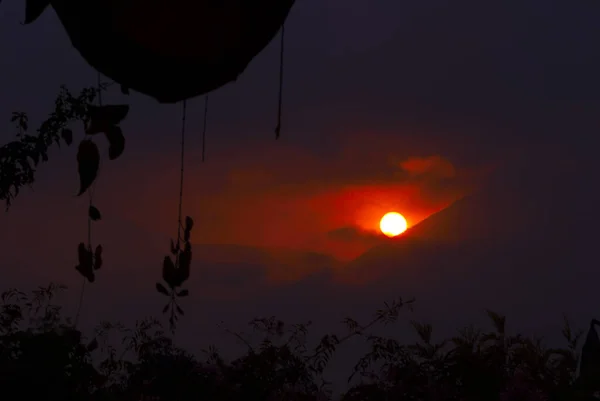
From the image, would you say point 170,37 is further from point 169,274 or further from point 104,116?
point 169,274

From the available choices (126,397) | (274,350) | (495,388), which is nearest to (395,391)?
(495,388)

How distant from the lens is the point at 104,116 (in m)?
0.92

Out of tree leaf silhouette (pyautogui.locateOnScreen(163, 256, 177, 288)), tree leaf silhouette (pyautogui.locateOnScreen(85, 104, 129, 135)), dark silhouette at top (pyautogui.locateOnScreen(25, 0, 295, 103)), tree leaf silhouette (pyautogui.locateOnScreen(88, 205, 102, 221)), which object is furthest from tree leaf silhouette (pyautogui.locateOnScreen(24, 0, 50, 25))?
tree leaf silhouette (pyautogui.locateOnScreen(163, 256, 177, 288))

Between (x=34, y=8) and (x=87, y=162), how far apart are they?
214 millimetres

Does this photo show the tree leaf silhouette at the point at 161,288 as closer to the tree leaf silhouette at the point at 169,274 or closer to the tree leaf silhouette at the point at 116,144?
the tree leaf silhouette at the point at 169,274

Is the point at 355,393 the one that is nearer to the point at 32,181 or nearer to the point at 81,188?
the point at 81,188

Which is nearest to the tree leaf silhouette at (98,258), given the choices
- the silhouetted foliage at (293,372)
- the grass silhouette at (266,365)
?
the grass silhouette at (266,365)

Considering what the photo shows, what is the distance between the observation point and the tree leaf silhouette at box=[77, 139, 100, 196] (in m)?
0.92

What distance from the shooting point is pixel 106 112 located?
36.0 inches

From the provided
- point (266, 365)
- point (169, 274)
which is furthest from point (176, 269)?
point (266, 365)

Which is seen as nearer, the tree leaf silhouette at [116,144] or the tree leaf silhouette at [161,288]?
the tree leaf silhouette at [116,144]

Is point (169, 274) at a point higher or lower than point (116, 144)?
lower

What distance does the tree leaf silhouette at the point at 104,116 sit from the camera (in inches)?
35.9

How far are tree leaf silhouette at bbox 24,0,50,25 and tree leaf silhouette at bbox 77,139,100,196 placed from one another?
18 cm
